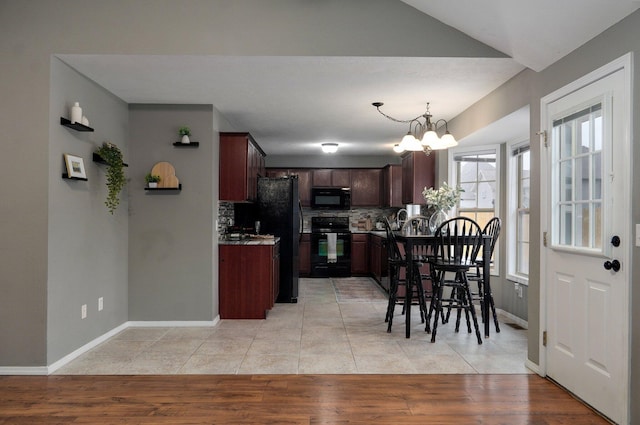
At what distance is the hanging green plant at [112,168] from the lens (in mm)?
4047

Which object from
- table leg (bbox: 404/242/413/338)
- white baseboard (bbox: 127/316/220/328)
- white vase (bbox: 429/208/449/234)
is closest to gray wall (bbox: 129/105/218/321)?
white baseboard (bbox: 127/316/220/328)

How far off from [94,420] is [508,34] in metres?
3.51

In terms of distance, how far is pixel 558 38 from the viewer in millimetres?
2904

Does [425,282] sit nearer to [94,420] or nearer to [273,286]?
[273,286]

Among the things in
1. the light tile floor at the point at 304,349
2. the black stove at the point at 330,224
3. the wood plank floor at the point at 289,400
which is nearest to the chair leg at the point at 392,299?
the light tile floor at the point at 304,349

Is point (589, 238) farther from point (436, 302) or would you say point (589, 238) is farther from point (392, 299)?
point (392, 299)

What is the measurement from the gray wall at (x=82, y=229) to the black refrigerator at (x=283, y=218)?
74.0 inches

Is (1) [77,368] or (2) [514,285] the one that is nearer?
(1) [77,368]

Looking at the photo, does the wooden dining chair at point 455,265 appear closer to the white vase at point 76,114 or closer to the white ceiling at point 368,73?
the white ceiling at point 368,73

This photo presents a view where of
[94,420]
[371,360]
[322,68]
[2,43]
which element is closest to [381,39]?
[322,68]

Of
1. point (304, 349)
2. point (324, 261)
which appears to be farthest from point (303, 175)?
point (304, 349)

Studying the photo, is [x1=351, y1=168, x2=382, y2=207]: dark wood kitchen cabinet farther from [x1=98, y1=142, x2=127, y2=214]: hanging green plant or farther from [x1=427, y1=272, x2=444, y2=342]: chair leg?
[x1=98, y1=142, x2=127, y2=214]: hanging green plant

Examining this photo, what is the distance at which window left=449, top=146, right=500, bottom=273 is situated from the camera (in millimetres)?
5809

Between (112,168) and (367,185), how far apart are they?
556cm
